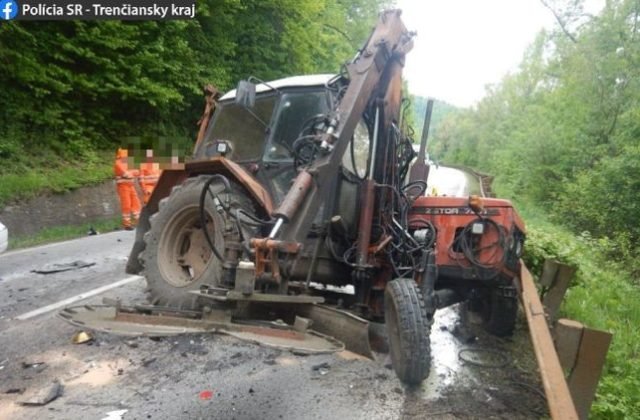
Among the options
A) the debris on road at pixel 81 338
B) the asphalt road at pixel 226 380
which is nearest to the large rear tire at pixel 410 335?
the asphalt road at pixel 226 380

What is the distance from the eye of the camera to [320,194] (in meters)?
3.31

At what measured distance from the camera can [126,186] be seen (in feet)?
32.1

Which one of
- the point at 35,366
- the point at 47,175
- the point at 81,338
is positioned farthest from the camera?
the point at 47,175

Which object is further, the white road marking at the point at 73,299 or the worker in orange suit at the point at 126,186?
the worker in orange suit at the point at 126,186

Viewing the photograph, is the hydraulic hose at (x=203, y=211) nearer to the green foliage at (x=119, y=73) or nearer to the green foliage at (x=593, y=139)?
the green foliage at (x=119, y=73)

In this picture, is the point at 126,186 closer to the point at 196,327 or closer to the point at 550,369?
the point at 196,327

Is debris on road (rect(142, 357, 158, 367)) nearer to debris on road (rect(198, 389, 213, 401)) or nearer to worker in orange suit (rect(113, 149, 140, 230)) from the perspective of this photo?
debris on road (rect(198, 389, 213, 401))

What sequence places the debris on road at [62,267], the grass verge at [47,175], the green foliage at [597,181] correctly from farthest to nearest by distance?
the grass verge at [47,175], the debris on road at [62,267], the green foliage at [597,181]

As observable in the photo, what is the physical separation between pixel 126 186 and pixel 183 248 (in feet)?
20.8

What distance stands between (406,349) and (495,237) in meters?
1.37

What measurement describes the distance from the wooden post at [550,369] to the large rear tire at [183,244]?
206 cm

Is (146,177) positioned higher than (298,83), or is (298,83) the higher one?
(298,83)

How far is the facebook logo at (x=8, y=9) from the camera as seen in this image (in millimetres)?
9586

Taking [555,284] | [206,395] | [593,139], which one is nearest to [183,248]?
[206,395]
